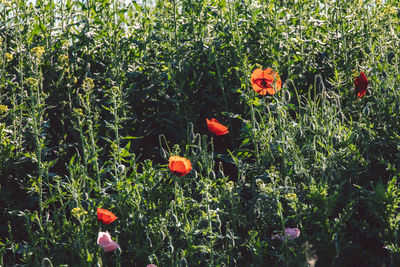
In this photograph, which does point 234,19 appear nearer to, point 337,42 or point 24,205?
point 337,42

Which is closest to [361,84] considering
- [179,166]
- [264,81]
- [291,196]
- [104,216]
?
[264,81]

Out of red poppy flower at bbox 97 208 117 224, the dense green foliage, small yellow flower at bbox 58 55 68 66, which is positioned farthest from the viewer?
small yellow flower at bbox 58 55 68 66

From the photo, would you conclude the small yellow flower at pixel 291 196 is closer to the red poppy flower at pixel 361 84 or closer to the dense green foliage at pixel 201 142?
the dense green foliage at pixel 201 142

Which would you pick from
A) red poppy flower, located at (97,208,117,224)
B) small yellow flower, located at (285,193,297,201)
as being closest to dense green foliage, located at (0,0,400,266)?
small yellow flower, located at (285,193,297,201)

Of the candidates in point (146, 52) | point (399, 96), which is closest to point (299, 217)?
point (399, 96)

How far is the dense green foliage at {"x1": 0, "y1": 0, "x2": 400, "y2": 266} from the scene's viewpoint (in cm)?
280

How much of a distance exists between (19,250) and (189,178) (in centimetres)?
104

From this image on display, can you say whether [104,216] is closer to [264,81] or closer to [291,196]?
[291,196]

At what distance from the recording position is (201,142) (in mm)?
3801

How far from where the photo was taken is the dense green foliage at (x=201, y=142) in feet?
9.20

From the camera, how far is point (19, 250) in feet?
10.1

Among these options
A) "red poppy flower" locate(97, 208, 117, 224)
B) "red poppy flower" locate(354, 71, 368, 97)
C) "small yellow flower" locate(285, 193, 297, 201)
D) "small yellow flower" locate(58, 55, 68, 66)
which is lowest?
"red poppy flower" locate(97, 208, 117, 224)

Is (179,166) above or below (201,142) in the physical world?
above

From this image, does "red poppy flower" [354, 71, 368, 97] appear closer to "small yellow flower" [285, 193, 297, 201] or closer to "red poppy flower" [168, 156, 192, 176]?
"small yellow flower" [285, 193, 297, 201]
